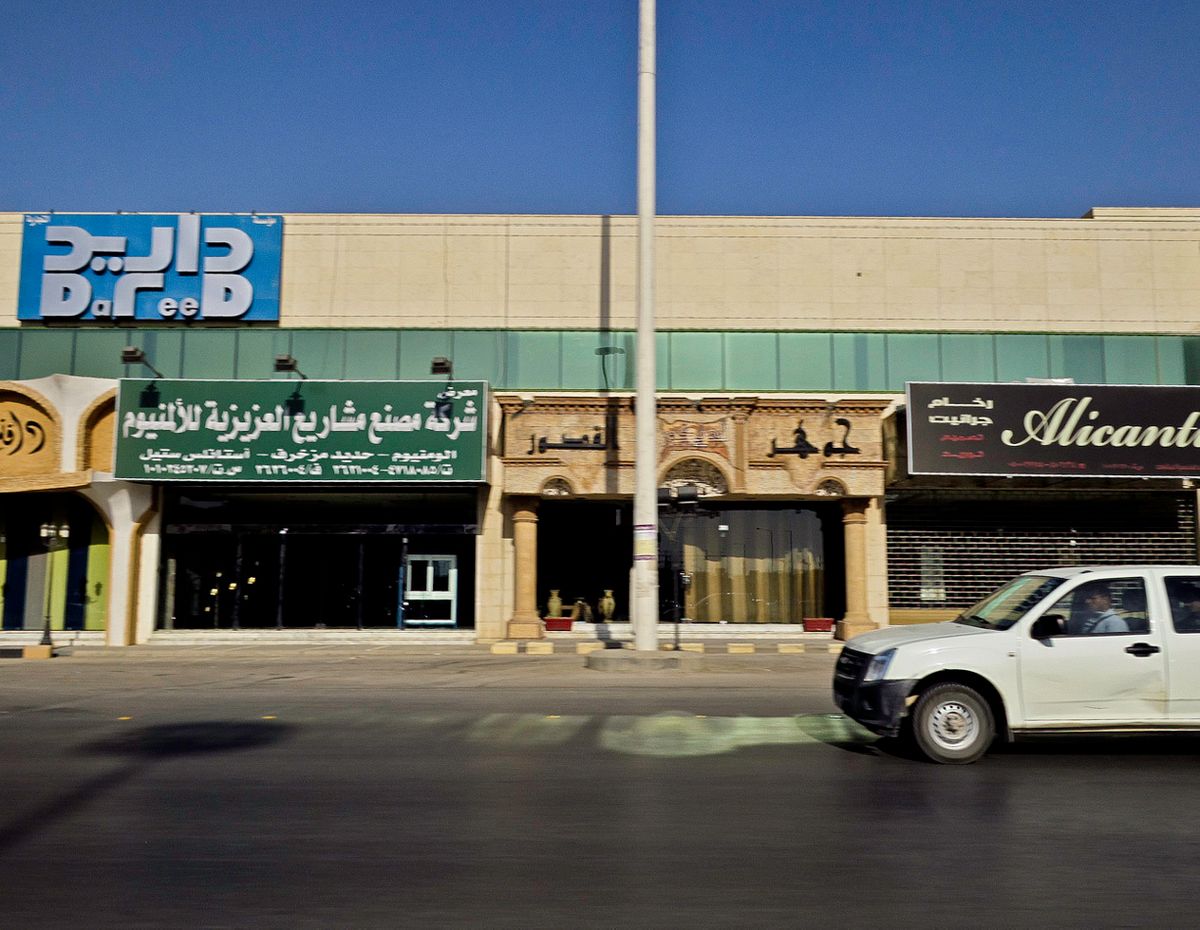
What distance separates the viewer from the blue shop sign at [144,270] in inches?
1053

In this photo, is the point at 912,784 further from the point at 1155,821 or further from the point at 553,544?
the point at 553,544

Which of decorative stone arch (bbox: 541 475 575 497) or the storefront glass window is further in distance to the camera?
the storefront glass window

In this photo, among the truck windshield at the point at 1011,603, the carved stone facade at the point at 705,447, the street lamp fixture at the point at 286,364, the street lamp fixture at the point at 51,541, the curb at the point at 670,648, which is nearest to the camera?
the truck windshield at the point at 1011,603

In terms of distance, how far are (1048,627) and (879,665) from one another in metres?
1.39

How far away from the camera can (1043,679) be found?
27.4 feet

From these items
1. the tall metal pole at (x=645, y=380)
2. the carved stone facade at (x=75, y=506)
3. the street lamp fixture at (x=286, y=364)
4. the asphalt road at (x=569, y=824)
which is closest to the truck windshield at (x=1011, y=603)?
the asphalt road at (x=569, y=824)

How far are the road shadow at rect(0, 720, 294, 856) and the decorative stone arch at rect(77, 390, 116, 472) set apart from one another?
16.5m

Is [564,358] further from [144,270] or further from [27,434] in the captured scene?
[27,434]

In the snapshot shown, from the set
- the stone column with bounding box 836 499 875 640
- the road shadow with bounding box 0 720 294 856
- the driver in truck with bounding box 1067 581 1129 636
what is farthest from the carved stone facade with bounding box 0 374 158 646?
the driver in truck with bounding box 1067 581 1129 636

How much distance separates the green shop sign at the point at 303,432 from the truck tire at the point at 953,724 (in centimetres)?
1686

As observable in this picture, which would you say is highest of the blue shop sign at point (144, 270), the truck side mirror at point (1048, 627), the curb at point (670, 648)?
the blue shop sign at point (144, 270)

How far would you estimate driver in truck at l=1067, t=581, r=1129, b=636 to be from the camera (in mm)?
8531

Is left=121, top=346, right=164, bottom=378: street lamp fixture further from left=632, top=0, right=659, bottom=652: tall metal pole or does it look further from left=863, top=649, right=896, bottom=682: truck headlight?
left=863, top=649, right=896, bottom=682: truck headlight

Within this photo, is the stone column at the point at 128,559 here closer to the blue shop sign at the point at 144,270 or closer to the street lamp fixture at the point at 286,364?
the street lamp fixture at the point at 286,364
